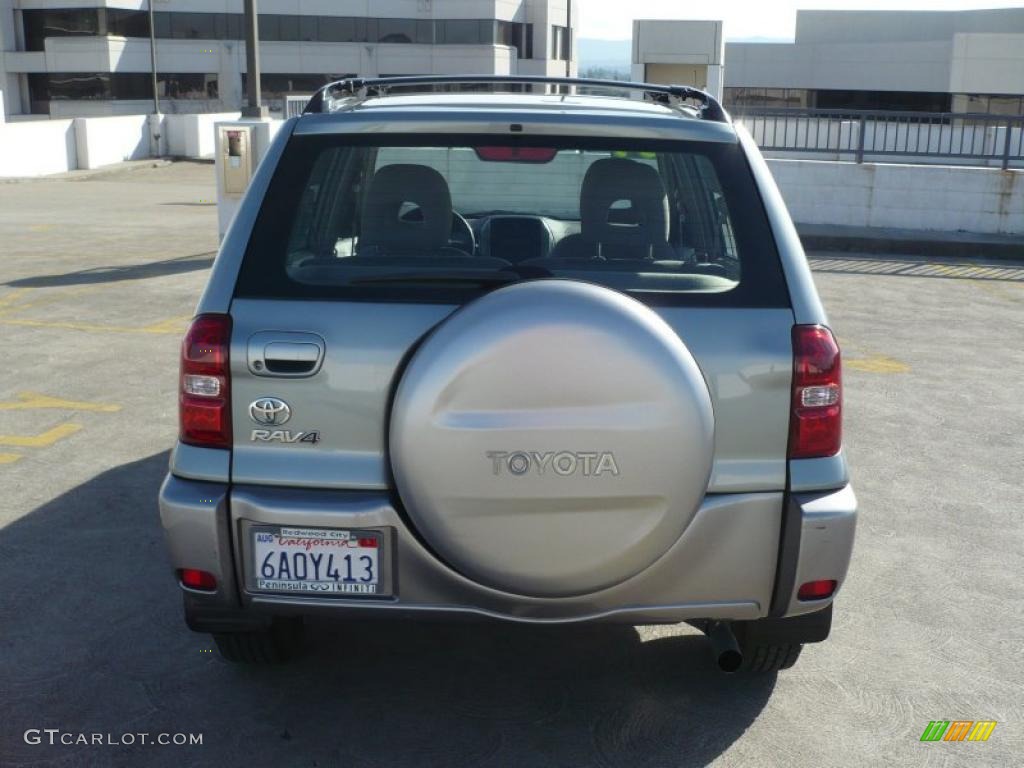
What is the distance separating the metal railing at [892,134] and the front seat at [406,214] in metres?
13.1

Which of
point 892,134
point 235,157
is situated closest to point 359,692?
point 235,157

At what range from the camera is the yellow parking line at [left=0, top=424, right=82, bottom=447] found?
6602 mm

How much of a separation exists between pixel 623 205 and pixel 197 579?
5.46 ft

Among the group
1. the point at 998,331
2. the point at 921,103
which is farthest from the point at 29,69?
the point at 998,331

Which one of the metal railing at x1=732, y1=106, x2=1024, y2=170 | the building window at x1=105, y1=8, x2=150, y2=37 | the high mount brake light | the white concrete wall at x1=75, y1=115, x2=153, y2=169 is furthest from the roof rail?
the building window at x1=105, y1=8, x2=150, y2=37

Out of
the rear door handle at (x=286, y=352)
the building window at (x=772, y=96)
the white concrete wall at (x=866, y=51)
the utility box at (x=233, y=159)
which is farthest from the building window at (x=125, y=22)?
the rear door handle at (x=286, y=352)

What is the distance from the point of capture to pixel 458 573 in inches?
129

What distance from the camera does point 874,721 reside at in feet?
12.5

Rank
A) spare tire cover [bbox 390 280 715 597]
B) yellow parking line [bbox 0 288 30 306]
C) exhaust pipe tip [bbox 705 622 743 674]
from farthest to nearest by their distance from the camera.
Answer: yellow parking line [bbox 0 288 30 306] < exhaust pipe tip [bbox 705 622 743 674] < spare tire cover [bbox 390 280 715 597]

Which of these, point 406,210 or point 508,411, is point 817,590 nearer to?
point 508,411

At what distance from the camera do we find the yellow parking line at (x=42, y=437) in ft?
21.7

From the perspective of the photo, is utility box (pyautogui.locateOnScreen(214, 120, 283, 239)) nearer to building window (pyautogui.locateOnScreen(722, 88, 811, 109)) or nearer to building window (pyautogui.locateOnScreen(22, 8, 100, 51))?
building window (pyautogui.locateOnScreen(722, 88, 811, 109))

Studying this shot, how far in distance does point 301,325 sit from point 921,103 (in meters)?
61.7

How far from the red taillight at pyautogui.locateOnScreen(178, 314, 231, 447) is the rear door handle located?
0.28ft
